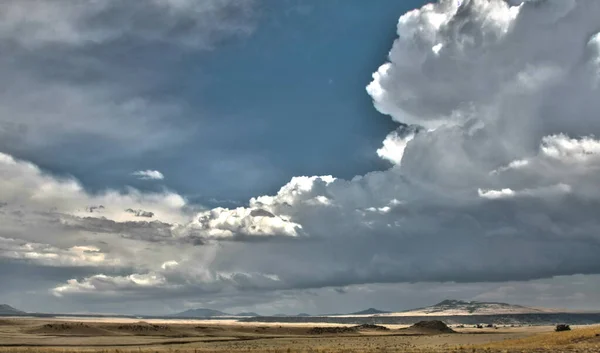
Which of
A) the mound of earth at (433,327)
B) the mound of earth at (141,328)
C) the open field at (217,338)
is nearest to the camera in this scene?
the open field at (217,338)

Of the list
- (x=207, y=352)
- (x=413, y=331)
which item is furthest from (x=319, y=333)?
(x=207, y=352)

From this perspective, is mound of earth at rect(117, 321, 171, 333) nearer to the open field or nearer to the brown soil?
the open field

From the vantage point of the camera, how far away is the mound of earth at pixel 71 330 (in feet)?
431

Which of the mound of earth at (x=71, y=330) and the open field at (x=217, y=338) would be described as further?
the mound of earth at (x=71, y=330)

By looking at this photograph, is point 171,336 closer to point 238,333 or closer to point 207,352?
point 238,333

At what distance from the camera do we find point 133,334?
13712 centimetres

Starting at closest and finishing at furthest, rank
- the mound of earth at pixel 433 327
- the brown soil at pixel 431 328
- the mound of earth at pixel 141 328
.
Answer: the mound of earth at pixel 141 328 → the brown soil at pixel 431 328 → the mound of earth at pixel 433 327

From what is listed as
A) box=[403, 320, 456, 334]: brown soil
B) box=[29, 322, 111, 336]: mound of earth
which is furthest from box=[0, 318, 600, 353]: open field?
box=[403, 320, 456, 334]: brown soil

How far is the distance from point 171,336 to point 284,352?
69.5 metres

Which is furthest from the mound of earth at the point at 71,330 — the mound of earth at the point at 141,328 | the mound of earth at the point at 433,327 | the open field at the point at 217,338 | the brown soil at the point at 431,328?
the mound of earth at the point at 433,327

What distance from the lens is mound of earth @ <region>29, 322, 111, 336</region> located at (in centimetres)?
13150

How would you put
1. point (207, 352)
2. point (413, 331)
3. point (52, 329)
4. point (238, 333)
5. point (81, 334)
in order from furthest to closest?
point (413, 331)
point (238, 333)
point (52, 329)
point (81, 334)
point (207, 352)

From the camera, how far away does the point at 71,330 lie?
13688 cm

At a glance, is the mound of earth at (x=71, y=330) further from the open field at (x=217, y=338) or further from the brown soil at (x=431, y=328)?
the brown soil at (x=431, y=328)
